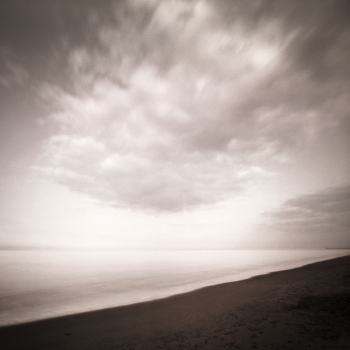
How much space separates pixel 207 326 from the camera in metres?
9.70

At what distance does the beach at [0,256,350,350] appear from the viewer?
7977 mm

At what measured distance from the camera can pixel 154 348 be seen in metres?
7.80

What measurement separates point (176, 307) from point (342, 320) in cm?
936

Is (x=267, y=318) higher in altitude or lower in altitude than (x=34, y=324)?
lower

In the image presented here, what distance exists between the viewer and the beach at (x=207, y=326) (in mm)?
7977

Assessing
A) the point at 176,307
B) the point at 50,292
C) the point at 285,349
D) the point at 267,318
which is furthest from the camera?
the point at 50,292

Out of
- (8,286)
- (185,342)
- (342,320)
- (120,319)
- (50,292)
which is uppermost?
(8,286)

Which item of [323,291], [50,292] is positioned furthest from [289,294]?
[50,292]

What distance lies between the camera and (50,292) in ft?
65.3

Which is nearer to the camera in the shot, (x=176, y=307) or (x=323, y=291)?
(x=176, y=307)

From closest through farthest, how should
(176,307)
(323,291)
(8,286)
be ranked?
(176,307), (323,291), (8,286)

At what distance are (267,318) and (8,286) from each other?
27977 millimetres

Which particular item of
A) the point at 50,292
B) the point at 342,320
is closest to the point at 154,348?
the point at 342,320

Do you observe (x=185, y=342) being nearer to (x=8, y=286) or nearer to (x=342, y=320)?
(x=342, y=320)
